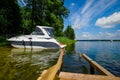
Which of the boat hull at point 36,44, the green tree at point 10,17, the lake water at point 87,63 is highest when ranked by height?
the green tree at point 10,17

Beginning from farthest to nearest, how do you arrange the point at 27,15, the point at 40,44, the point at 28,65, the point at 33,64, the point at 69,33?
the point at 69,33 → the point at 27,15 → the point at 40,44 → the point at 33,64 → the point at 28,65

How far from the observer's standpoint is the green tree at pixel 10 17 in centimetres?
3374

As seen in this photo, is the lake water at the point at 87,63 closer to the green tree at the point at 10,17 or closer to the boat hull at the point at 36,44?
the boat hull at the point at 36,44

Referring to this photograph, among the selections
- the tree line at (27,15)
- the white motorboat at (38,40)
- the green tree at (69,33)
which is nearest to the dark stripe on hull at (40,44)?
the white motorboat at (38,40)

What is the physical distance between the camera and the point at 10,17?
3666cm

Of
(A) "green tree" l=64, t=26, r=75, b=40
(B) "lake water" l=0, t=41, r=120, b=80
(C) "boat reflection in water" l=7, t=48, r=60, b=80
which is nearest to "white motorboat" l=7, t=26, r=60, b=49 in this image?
(C) "boat reflection in water" l=7, t=48, r=60, b=80

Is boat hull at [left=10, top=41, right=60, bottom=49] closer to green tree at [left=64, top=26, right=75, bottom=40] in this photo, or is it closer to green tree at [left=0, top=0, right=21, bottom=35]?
green tree at [left=0, top=0, right=21, bottom=35]

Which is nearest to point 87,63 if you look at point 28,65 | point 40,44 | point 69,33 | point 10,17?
point 28,65

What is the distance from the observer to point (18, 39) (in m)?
23.2

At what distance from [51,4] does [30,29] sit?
29.8 feet

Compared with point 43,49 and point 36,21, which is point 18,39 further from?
point 36,21

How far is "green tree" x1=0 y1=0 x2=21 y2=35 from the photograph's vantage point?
33.7 m

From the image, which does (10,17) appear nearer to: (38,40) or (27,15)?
(27,15)

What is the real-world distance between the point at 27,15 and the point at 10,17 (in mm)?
7078
